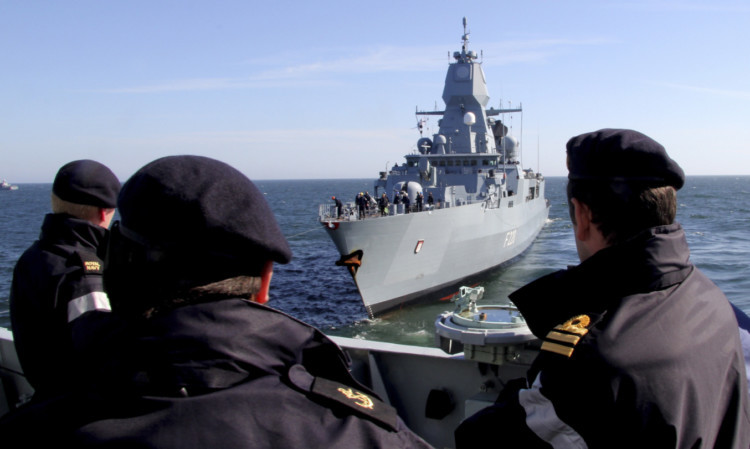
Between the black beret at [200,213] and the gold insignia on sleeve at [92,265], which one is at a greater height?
the black beret at [200,213]

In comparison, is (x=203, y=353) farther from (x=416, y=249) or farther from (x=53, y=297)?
(x=416, y=249)

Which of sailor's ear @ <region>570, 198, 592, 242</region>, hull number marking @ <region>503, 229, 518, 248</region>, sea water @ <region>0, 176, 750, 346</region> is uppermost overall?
sailor's ear @ <region>570, 198, 592, 242</region>

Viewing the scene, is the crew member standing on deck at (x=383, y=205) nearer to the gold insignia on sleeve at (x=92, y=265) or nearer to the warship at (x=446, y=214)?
the warship at (x=446, y=214)

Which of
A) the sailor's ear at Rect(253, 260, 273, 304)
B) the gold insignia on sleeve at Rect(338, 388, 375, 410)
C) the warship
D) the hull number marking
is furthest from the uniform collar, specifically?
the hull number marking

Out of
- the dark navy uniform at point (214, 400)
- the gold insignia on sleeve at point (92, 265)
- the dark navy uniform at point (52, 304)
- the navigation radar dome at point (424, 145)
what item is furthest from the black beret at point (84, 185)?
the navigation radar dome at point (424, 145)

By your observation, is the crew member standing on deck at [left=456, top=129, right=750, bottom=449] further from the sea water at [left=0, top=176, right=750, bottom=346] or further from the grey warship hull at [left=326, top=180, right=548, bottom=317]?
the grey warship hull at [left=326, top=180, right=548, bottom=317]

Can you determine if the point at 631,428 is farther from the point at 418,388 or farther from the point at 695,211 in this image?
the point at 695,211

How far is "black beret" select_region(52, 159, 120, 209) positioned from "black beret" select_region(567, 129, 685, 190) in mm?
1899

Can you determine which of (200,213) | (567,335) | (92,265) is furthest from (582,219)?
(92,265)

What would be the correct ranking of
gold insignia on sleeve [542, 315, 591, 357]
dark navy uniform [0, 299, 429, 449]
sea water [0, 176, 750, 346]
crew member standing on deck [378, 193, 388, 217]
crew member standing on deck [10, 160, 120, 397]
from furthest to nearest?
crew member standing on deck [378, 193, 388, 217] → sea water [0, 176, 750, 346] → crew member standing on deck [10, 160, 120, 397] → gold insignia on sleeve [542, 315, 591, 357] → dark navy uniform [0, 299, 429, 449]

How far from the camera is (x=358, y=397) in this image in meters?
1.05

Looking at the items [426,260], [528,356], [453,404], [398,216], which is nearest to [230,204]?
[528,356]

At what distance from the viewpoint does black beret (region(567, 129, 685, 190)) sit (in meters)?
1.48

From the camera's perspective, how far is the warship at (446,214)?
50.3ft
